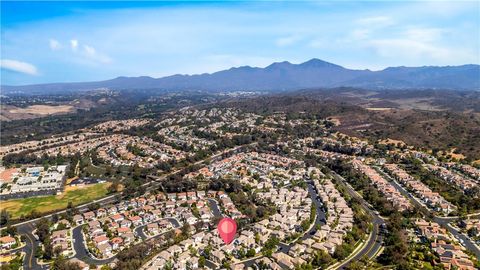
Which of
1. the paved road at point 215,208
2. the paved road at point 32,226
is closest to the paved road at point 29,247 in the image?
the paved road at point 32,226

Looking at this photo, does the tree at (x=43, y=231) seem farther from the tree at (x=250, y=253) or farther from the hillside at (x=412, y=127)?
the hillside at (x=412, y=127)

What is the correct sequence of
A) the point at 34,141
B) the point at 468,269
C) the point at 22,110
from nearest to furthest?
the point at 468,269 → the point at 34,141 → the point at 22,110

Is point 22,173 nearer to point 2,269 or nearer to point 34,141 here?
point 34,141

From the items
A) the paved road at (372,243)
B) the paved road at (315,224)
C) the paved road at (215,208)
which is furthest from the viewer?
the paved road at (215,208)

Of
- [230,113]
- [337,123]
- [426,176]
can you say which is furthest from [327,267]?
[230,113]

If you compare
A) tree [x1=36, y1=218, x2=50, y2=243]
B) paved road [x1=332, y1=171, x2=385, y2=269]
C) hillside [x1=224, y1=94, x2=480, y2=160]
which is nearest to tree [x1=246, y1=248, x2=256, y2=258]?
paved road [x1=332, y1=171, x2=385, y2=269]

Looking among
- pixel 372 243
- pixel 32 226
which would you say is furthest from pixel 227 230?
pixel 32 226

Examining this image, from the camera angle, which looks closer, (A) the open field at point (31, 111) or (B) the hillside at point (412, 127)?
(B) the hillside at point (412, 127)

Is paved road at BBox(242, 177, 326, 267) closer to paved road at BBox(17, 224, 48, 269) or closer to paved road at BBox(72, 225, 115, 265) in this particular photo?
paved road at BBox(72, 225, 115, 265)

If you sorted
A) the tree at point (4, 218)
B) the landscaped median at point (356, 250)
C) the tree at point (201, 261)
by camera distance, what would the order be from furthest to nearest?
1. the tree at point (4, 218)
2. the tree at point (201, 261)
3. the landscaped median at point (356, 250)
